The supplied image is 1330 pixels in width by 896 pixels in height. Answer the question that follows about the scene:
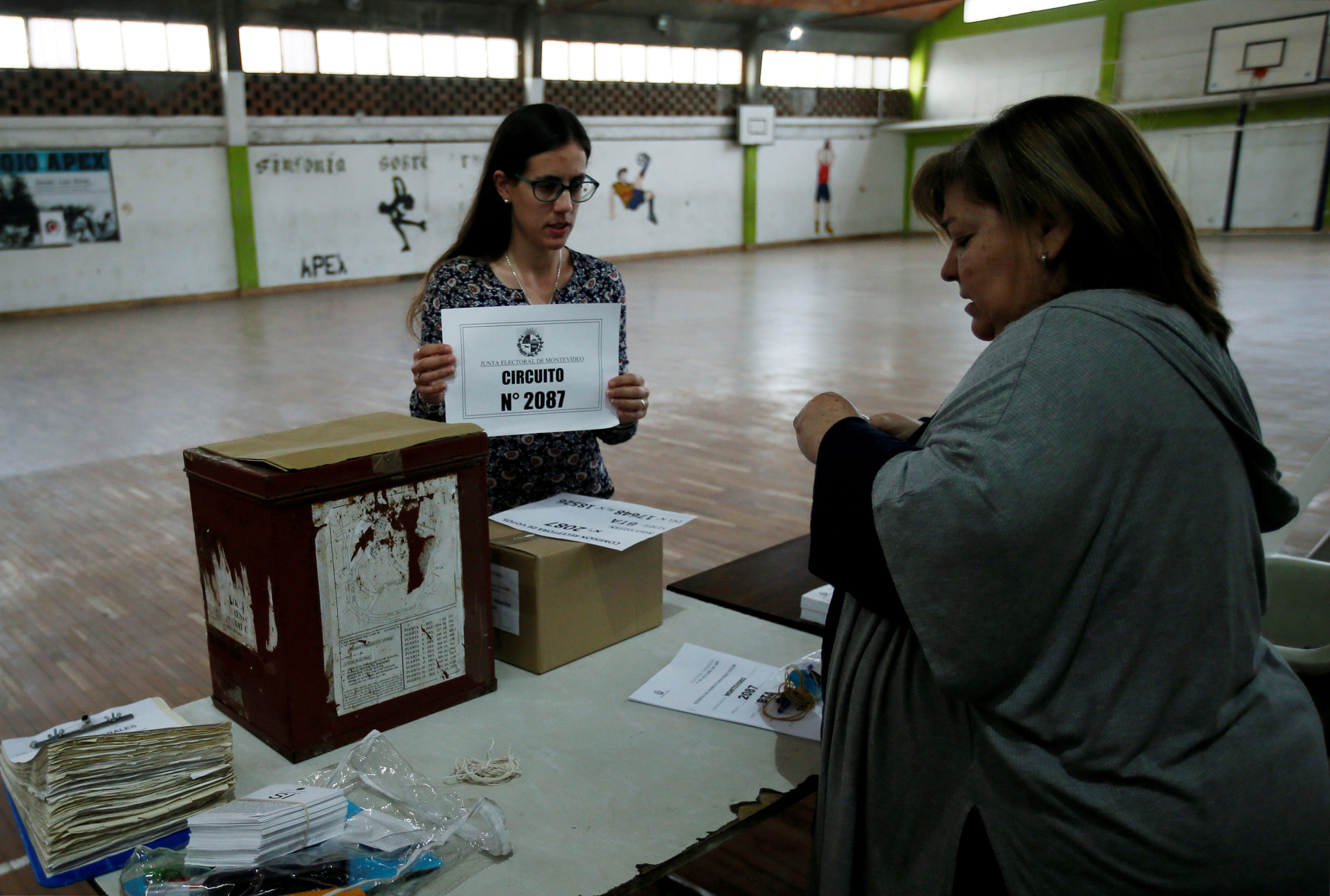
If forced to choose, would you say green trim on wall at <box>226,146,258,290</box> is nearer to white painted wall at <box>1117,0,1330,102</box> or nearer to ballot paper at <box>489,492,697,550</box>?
ballot paper at <box>489,492,697,550</box>

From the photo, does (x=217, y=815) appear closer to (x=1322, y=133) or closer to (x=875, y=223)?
(x=1322, y=133)

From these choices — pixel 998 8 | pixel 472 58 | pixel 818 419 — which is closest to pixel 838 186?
pixel 998 8

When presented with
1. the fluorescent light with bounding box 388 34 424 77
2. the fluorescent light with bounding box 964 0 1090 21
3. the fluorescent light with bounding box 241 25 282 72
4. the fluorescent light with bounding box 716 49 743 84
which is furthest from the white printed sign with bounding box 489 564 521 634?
the fluorescent light with bounding box 964 0 1090 21

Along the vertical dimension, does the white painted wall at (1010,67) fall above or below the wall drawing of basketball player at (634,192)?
above

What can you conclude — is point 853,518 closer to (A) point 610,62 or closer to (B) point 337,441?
(B) point 337,441

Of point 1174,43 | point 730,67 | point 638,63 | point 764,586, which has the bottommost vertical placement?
point 764,586

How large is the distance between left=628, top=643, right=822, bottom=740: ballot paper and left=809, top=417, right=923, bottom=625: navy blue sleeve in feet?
1.15

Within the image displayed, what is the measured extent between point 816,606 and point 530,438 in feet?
2.58

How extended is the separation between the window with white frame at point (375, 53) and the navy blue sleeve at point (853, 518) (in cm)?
1424

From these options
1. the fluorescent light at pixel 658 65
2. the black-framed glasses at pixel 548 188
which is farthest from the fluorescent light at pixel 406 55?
the black-framed glasses at pixel 548 188

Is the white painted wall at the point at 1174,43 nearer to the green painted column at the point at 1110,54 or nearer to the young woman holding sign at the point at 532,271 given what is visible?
the green painted column at the point at 1110,54

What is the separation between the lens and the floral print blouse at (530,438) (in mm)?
2178

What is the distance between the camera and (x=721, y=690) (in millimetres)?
1473

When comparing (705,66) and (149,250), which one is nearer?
(149,250)
